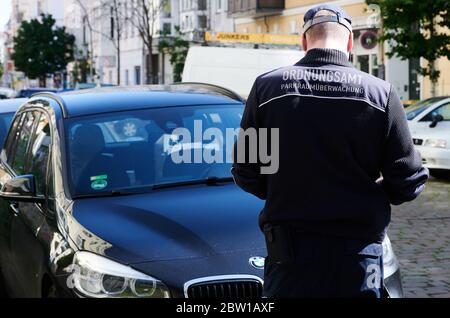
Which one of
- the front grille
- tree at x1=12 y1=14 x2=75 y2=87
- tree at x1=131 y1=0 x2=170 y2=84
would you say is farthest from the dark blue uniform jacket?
tree at x1=12 y1=14 x2=75 y2=87

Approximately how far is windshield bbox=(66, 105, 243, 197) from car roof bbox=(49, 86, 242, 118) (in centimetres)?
7

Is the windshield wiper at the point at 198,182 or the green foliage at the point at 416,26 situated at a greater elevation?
the green foliage at the point at 416,26

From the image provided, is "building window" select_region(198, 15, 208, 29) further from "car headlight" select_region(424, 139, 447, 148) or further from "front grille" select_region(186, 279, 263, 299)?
"front grille" select_region(186, 279, 263, 299)

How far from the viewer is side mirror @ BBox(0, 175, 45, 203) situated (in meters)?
5.00

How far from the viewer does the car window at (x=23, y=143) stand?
6.02 m

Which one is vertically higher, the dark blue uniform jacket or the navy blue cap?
the navy blue cap

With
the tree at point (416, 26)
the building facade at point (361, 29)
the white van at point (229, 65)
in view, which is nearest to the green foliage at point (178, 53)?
the building facade at point (361, 29)

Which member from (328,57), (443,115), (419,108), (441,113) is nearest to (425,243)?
(328,57)

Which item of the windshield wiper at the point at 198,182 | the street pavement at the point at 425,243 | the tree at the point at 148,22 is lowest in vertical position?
the street pavement at the point at 425,243

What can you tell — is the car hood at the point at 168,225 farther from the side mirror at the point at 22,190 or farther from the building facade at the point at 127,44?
the building facade at the point at 127,44

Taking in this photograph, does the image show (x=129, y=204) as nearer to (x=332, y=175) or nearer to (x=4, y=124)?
(x=332, y=175)
